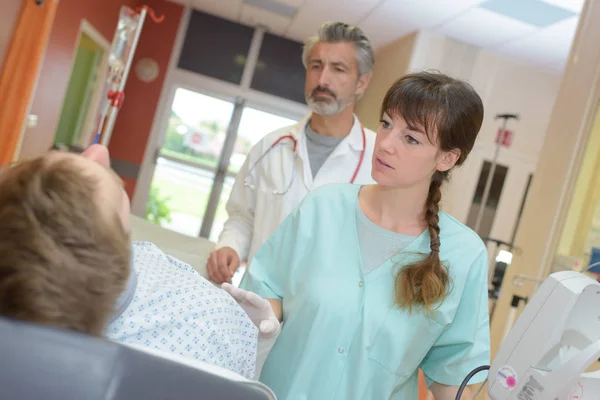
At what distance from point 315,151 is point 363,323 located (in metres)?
0.97

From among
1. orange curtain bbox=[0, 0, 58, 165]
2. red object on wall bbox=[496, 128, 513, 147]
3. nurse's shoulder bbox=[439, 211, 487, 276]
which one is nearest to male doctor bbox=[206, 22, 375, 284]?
nurse's shoulder bbox=[439, 211, 487, 276]

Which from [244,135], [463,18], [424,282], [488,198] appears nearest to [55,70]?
[244,135]

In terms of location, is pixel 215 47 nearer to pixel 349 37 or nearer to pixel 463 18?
pixel 463 18

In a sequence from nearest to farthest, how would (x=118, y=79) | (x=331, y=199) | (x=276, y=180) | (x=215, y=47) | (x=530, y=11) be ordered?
(x=331, y=199), (x=276, y=180), (x=118, y=79), (x=530, y=11), (x=215, y=47)

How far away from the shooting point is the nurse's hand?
107 cm

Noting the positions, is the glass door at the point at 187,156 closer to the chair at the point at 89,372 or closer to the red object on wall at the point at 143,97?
the red object on wall at the point at 143,97

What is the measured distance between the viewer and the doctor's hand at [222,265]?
164 cm

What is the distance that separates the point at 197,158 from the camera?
812cm

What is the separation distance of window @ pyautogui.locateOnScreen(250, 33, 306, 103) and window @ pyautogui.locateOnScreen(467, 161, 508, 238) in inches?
110

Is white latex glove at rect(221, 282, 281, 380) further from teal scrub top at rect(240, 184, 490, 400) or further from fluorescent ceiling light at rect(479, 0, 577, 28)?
fluorescent ceiling light at rect(479, 0, 577, 28)

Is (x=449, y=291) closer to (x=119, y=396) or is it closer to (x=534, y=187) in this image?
(x=119, y=396)

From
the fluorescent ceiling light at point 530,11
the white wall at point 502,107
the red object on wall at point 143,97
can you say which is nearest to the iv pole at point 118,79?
the fluorescent ceiling light at point 530,11

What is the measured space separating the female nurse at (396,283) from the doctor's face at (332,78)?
0.76m

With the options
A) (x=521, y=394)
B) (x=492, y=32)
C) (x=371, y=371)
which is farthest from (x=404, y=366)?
(x=492, y=32)
